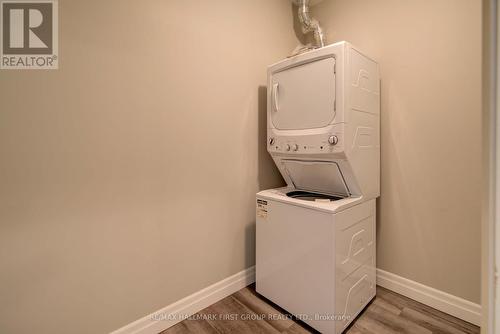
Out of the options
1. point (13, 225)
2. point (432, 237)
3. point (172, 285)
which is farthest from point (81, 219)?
point (432, 237)

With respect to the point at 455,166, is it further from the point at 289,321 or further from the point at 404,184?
the point at 289,321

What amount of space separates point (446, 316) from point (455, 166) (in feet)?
3.21

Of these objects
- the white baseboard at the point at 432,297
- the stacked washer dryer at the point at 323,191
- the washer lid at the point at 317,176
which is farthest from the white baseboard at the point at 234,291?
the washer lid at the point at 317,176

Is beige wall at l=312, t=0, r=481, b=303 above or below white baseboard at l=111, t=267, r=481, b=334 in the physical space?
above

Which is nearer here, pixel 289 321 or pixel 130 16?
pixel 130 16

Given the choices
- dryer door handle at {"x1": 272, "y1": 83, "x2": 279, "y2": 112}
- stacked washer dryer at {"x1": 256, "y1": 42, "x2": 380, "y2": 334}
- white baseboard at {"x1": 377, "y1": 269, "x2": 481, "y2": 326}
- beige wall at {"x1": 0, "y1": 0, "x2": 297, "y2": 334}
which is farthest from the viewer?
dryer door handle at {"x1": 272, "y1": 83, "x2": 279, "y2": 112}

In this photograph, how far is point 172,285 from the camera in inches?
58.8

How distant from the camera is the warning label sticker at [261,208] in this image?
167 cm

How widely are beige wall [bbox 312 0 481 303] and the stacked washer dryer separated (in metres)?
0.18

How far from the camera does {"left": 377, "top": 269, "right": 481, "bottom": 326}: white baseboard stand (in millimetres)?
1446

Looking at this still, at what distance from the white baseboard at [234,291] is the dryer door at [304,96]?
1.26 m

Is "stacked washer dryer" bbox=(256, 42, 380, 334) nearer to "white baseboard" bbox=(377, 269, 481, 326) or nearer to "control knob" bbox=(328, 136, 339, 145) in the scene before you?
"control knob" bbox=(328, 136, 339, 145)

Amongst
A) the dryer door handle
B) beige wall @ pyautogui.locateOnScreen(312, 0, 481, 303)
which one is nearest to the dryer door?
the dryer door handle

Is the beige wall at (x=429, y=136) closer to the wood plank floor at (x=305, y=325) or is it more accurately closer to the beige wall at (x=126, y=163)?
the wood plank floor at (x=305, y=325)
